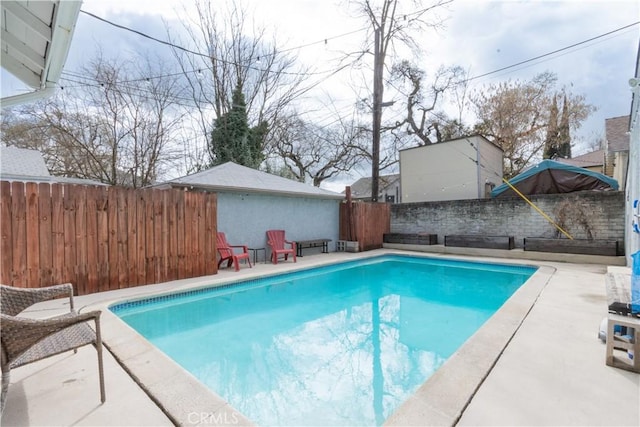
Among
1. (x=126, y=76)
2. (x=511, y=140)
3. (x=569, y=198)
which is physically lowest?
(x=569, y=198)

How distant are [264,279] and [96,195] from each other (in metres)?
3.48

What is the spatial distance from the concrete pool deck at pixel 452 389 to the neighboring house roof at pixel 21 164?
26.4 ft

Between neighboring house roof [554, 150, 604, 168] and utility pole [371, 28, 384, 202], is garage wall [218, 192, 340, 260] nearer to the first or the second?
utility pole [371, 28, 384, 202]

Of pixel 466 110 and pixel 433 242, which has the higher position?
pixel 466 110

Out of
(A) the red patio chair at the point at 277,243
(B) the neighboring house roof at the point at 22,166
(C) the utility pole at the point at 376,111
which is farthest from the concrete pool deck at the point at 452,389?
(C) the utility pole at the point at 376,111

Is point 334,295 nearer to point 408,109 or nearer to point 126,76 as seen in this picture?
point 126,76

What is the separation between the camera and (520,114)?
16.1 m

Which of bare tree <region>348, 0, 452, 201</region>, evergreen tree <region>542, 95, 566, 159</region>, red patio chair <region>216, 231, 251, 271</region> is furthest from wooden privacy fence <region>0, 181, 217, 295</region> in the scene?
evergreen tree <region>542, 95, 566, 159</region>

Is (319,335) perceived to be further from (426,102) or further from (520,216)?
(426,102)

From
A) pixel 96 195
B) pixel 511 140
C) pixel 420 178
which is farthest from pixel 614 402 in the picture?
pixel 511 140

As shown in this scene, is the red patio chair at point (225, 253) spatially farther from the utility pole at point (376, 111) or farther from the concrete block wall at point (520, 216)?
A: the concrete block wall at point (520, 216)

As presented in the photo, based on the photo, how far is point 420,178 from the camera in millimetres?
12641

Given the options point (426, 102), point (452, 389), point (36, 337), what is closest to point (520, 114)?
point (426, 102)

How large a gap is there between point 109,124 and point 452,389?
537 inches
